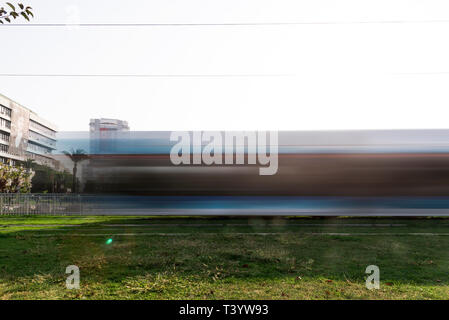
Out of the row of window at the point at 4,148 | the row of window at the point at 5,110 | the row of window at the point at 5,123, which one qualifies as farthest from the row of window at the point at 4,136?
the row of window at the point at 5,110

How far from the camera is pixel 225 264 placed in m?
6.27

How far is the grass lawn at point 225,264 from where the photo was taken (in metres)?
4.82

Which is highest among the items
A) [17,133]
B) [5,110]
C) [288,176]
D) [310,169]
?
[5,110]

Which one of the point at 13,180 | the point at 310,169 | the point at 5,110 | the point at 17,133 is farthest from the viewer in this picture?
the point at 17,133

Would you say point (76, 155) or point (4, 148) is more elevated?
point (4, 148)

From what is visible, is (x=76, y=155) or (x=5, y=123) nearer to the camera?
(x=76, y=155)

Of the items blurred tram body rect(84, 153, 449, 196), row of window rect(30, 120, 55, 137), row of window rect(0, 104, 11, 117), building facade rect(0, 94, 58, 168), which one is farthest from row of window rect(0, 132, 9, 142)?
blurred tram body rect(84, 153, 449, 196)

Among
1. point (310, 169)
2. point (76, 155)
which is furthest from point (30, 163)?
point (310, 169)

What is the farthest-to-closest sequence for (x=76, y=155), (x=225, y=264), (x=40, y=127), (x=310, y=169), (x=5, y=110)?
(x=40, y=127)
(x=5, y=110)
(x=76, y=155)
(x=310, y=169)
(x=225, y=264)

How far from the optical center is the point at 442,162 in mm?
12203

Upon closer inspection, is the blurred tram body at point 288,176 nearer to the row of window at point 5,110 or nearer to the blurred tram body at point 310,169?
the blurred tram body at point 310,169

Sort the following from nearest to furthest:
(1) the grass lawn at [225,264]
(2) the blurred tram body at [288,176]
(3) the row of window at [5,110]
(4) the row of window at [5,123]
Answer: (1) the grass lawn at [225,264], (2) the blurred tram body at [288,176], (3) the row of window at [5,110], (4) the row of window at [5,123]

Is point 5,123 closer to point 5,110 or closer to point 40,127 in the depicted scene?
point 5,110

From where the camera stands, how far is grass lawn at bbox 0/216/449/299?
190 inches
